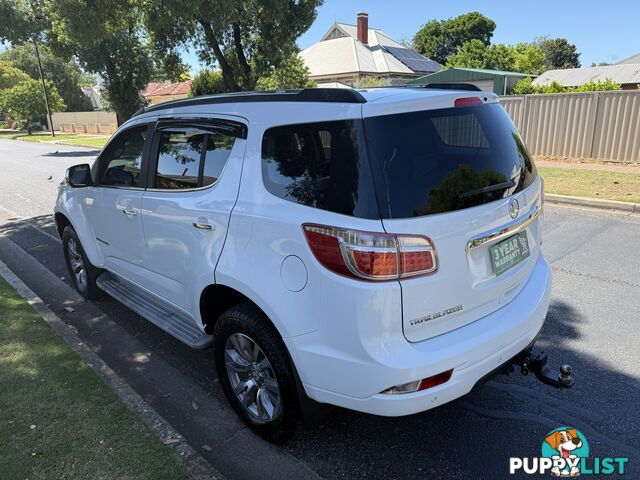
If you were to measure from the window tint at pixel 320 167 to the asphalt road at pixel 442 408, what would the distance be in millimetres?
1192

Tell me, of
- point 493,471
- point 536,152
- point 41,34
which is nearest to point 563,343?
point 493,471

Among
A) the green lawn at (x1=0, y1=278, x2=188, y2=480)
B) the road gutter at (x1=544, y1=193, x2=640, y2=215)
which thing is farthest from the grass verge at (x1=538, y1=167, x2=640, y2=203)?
the green lawn at (x1=0, y1=278, x2=188, y2=480)

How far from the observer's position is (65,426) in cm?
294

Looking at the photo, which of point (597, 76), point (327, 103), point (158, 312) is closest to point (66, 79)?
point (597, 76)

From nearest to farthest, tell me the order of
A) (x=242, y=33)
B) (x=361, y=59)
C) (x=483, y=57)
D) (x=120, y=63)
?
(x=242, y=33), (x=120, y=63), (x=361, y=59), (x=483, y=57)

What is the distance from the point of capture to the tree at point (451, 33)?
63.5 meters

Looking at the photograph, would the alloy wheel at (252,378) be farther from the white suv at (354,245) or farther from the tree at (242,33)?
the tree at (242,33)

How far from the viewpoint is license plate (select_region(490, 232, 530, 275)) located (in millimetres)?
2553

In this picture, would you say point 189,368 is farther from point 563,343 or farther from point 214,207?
point 563,343

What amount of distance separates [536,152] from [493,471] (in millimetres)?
13486

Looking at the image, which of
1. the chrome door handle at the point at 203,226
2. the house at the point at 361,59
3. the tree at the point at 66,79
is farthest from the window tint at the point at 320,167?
the tree at the point at 66,79

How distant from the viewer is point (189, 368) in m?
3.82

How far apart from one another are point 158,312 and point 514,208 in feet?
8.68

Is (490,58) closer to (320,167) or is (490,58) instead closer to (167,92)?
(167,92)
